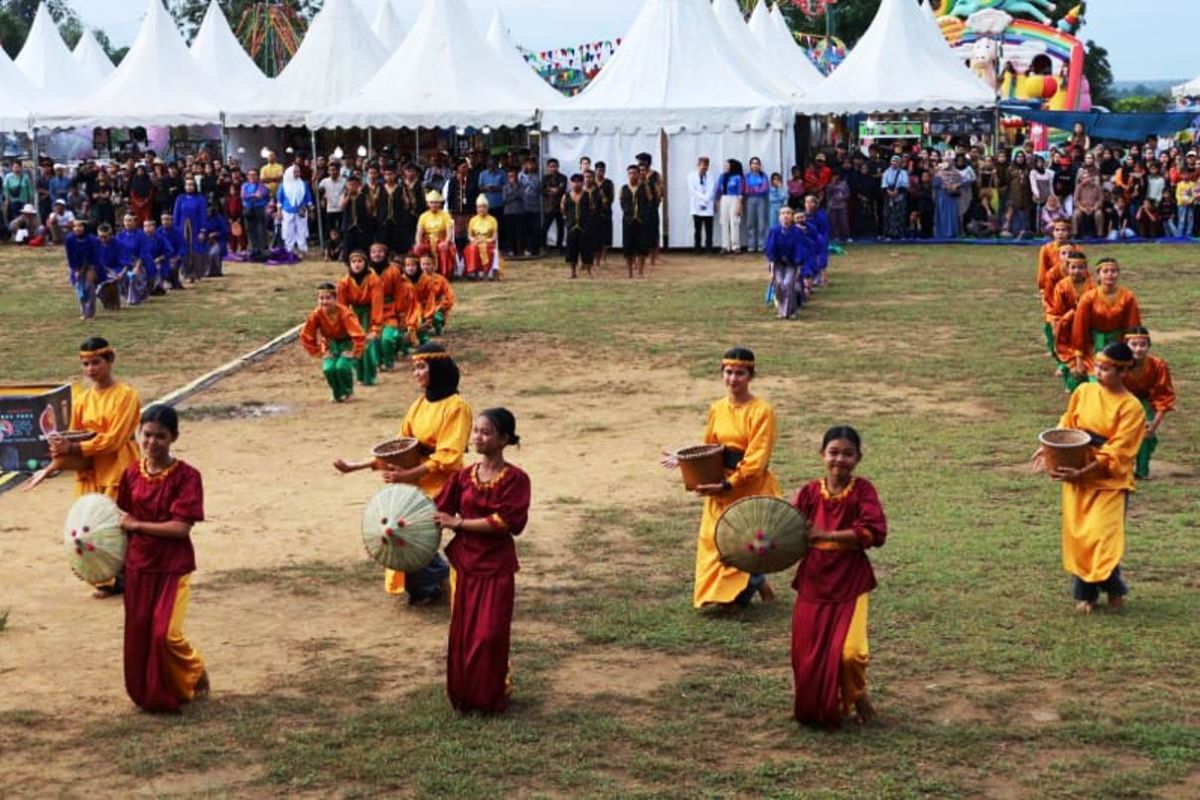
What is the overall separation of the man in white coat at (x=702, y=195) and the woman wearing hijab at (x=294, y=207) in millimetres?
6498

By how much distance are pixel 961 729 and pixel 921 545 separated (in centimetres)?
310

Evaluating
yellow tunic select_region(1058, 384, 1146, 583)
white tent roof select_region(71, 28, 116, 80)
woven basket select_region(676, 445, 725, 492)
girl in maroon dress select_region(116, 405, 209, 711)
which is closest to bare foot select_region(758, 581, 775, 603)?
woven basket select_region(676, 445, 725, 492)

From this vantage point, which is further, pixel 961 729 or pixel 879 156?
pixel 879 156

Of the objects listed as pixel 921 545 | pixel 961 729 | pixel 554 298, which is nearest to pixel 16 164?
pixel 554 298

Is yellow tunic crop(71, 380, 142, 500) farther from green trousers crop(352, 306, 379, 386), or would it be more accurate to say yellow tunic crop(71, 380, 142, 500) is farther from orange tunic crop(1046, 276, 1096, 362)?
orange tunic crop(1046, 276, 1096, 362)

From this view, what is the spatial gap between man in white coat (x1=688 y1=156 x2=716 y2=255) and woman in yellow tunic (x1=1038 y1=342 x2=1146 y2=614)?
808 inches

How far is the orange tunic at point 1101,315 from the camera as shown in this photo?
1308cm

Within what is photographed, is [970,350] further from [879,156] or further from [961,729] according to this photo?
[879,156]

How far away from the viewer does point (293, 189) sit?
98.2ft

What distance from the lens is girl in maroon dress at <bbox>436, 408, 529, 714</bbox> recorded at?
7590 mm

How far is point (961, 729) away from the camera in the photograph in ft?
24.4

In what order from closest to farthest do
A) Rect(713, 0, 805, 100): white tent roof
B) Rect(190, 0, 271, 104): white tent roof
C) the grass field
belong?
the grass field, Rect(713, 0, 805, 100): white tent roof, Rect(190, 0, 271, 104): white tent roof

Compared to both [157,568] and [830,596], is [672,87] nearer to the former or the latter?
[157,568]

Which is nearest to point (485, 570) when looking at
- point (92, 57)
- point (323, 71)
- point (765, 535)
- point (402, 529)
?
point (402, 529)
